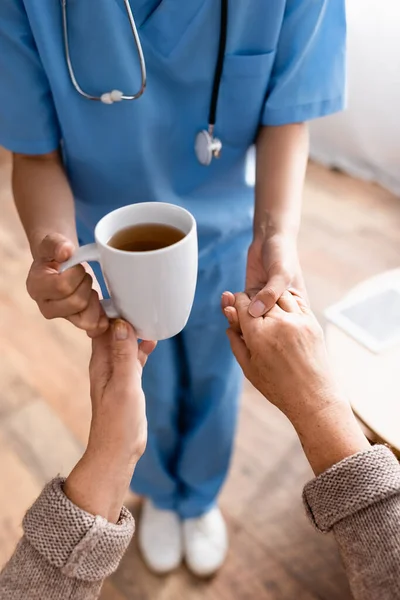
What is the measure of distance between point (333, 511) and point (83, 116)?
569mm

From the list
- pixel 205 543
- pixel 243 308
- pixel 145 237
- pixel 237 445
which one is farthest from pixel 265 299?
pixel 237 445

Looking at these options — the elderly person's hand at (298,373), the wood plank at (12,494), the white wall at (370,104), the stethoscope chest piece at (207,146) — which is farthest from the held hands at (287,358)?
the white wall at (370,104)

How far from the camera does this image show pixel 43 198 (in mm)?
806

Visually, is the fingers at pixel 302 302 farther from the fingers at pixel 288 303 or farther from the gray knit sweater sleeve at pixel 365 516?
the gray knit sweater sleeve at pixel 365 516

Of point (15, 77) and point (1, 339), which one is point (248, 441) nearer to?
point (1, 339)

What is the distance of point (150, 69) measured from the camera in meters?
0.77

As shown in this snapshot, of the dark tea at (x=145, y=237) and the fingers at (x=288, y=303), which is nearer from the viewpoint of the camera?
the dark tea at (x=145, y=237)

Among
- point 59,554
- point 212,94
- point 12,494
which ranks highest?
point 212,94

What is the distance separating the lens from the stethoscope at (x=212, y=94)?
0.71 metres

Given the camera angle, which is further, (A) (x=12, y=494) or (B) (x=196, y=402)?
(A) (x=12, y=494)

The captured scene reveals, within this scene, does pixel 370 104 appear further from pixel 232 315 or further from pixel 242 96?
pixel 232 315

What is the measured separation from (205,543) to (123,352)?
0.71m

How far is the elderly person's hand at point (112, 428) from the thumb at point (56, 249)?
100 mm

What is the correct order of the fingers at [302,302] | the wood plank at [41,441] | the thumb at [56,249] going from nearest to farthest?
the thumb at [56,249], the fingers at [302,302], the wood plank at [41,441]
